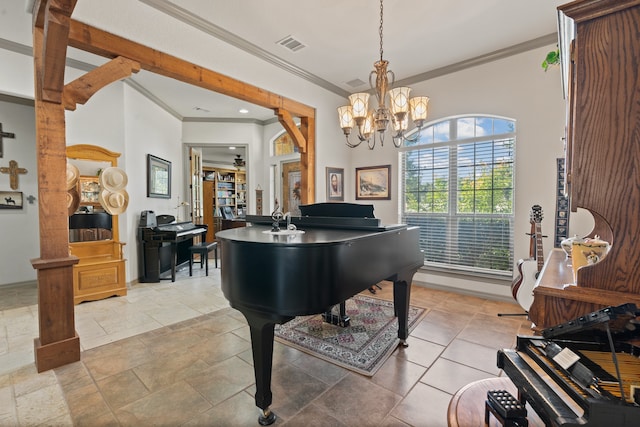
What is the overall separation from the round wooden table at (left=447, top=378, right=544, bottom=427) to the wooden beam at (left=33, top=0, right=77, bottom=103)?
282 cm

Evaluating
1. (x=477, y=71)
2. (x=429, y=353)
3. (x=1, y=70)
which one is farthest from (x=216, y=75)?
(x=429, y=353)

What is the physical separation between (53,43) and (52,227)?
4.37 feet

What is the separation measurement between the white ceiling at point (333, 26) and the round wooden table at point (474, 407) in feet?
10.3

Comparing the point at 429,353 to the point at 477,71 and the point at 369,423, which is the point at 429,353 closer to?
the point at 369,423

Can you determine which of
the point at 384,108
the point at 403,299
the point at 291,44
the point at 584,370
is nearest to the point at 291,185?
the point at 291,44

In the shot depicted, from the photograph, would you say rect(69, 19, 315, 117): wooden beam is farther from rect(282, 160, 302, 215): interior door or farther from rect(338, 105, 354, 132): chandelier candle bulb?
rect(282, 160, 302, 215): interior door

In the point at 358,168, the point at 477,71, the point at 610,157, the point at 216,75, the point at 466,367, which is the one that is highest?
the point at 477,71

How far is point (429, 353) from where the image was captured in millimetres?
2535

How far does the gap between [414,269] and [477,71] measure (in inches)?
117

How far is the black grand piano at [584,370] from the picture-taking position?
2.16 feet

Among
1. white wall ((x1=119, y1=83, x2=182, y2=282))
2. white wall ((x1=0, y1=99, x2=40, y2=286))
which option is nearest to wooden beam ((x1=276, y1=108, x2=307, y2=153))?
white wall ((x1=119, y1=83, x2=182, y2=282))

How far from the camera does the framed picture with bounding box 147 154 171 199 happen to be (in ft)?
16.2

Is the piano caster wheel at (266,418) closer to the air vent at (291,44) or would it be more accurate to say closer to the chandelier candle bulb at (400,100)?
the chandelier candle bulb at (400,100)

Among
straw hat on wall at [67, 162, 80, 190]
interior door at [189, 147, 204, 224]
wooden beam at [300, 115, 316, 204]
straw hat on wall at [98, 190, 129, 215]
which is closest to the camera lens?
straw hat on wall at [67, 162, 80, 190]
